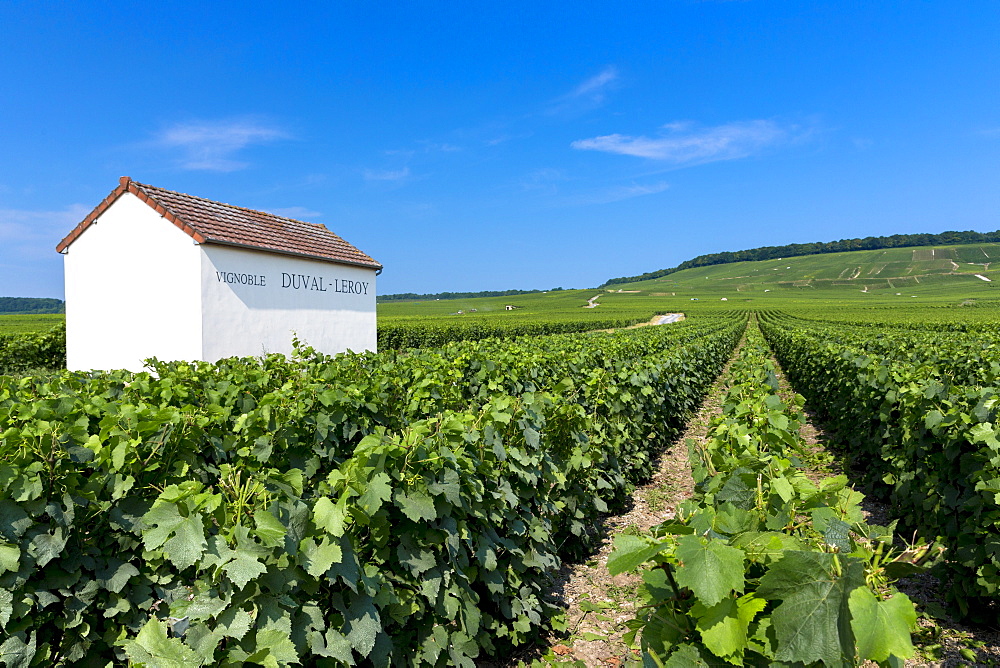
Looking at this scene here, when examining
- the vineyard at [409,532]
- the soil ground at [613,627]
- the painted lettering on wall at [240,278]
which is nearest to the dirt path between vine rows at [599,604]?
the soil ground at [613,627]

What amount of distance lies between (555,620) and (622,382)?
3.73 m

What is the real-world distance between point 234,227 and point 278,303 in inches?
89.9

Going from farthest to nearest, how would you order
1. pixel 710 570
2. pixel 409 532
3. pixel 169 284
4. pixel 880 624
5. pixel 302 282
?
pixel 302 282
pixel 169 284
pixel 409 532
pixel 710 570
pixel 880 624

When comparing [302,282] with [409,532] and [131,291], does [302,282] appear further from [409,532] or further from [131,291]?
[409,532]

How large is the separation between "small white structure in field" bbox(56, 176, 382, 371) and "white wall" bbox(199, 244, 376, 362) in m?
0.03

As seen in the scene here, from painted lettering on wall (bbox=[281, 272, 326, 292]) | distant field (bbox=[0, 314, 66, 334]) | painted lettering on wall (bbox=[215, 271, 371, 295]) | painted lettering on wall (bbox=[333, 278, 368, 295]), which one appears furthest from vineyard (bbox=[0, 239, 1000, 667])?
distant field (bbox=[0, 314, 66, 334])

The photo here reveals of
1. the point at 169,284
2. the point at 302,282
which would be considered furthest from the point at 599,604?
the point at 302,282

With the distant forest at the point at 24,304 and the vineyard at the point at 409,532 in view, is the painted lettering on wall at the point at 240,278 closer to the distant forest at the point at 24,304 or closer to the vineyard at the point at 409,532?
the vineyard at the point at 409,532

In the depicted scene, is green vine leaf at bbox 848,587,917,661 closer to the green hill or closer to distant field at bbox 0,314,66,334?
distant field at bbox 0,314,66,334

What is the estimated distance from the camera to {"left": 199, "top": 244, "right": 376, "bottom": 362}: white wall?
1278cm

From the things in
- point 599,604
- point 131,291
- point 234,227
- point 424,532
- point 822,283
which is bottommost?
point 599,604

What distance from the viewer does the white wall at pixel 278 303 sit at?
503 inches

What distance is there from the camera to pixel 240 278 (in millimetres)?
13430

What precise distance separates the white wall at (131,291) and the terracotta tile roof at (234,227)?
0.75 ft
